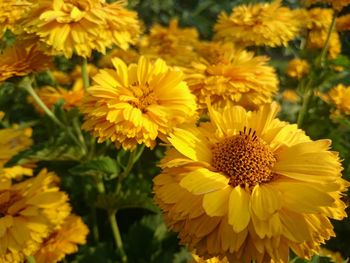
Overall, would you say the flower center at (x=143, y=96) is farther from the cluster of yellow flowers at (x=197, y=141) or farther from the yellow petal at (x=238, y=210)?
the yellow petal at (x=238, y=210)

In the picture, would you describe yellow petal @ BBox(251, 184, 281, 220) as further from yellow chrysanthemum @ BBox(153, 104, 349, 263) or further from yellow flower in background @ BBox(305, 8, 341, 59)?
yellow flower in background @ BBox(305, 8, 341, 59)

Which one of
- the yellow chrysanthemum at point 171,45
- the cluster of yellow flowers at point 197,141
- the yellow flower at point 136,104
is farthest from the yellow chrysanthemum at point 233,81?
the yellow chrysanthemum at point 171,45

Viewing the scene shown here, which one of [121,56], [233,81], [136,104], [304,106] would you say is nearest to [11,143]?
[136,104]

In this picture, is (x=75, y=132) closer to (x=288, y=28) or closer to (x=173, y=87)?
(x=173, y=87)

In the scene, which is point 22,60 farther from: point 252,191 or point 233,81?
point 252,191

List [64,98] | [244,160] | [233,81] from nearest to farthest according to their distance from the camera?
[244,160] → [233,81] → [64,98]

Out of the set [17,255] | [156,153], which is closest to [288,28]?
[156,153]
